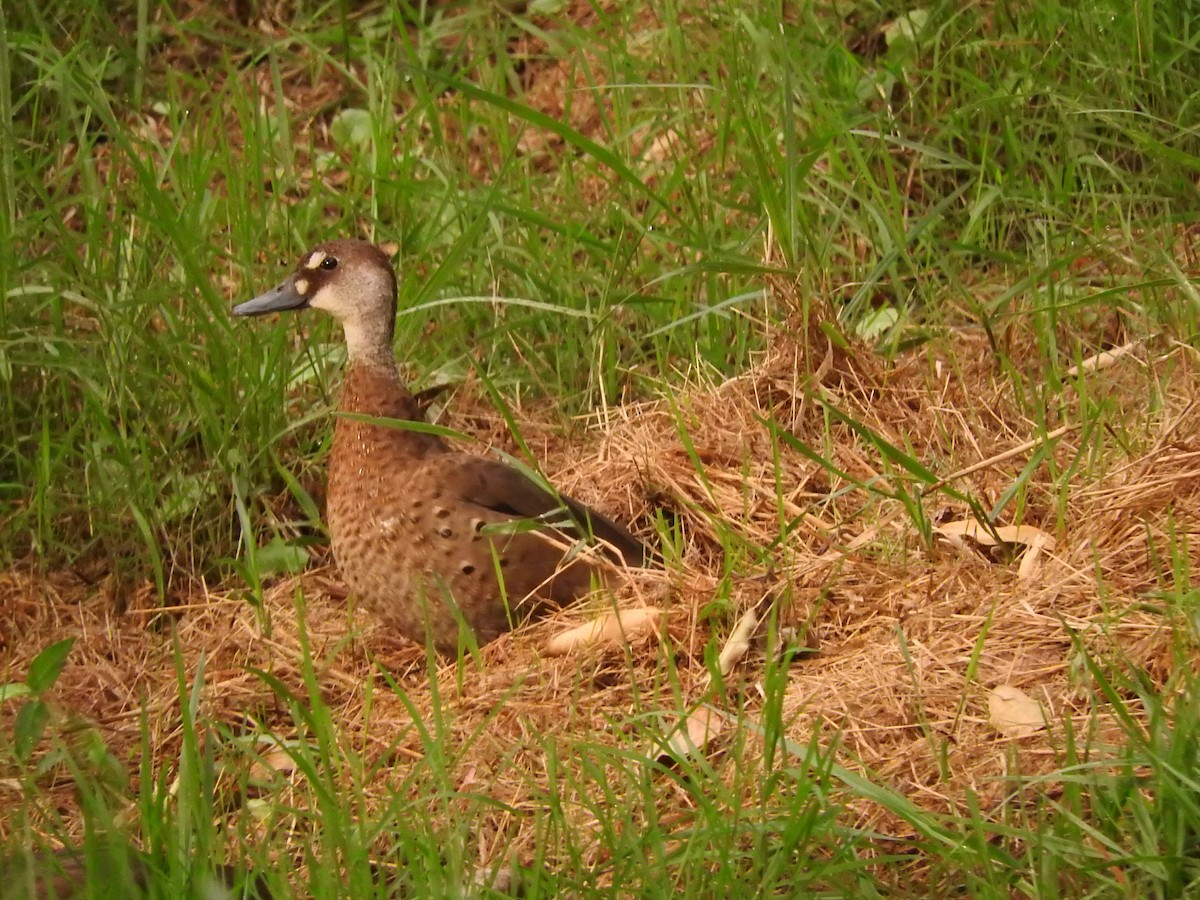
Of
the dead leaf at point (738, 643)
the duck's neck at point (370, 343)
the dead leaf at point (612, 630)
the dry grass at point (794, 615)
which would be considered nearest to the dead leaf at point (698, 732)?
the dry grass at point (794, 615)

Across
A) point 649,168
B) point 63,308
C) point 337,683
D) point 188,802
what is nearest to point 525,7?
point 649,168

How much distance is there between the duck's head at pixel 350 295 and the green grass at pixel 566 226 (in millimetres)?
100

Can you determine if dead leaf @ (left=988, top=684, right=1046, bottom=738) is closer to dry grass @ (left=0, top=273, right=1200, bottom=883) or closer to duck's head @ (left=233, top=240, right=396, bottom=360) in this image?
dry grass @ (left=0, top=273, right=1200, bottom=883)

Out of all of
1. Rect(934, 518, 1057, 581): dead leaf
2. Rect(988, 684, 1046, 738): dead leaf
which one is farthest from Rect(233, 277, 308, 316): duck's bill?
Rect(988, 684, 1046, 738): dead leaf

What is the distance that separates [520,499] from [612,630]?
0.44 meters

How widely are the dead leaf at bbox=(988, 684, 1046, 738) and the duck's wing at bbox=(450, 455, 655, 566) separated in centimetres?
86

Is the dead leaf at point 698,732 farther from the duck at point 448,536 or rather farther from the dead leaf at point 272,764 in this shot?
the dead leaf at point 272,764

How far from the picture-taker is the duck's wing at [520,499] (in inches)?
138

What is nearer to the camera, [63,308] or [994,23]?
[63,308]

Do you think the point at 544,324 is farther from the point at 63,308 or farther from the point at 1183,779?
the point at 1183,779

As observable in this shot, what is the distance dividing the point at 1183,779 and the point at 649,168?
2.74 meters

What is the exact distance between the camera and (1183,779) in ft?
7.75

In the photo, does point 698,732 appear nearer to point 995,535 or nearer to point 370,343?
point 995,535

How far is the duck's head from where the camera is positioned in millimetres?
3883
